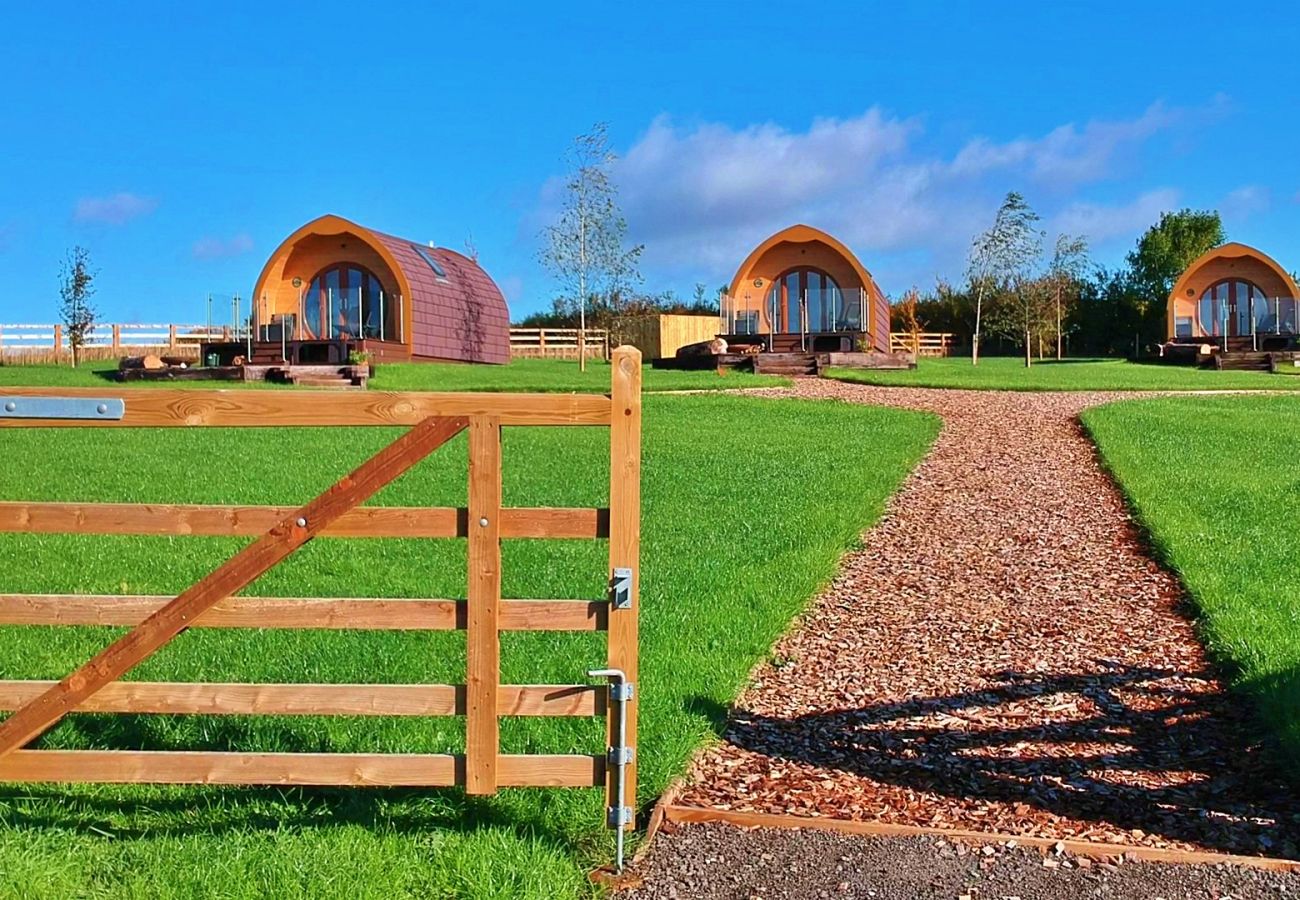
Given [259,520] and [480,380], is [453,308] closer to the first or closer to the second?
[480,380]

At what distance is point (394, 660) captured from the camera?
18.6 feet

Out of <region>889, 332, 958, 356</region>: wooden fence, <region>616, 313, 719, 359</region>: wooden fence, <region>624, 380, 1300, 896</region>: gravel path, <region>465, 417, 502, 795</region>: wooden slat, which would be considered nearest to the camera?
<region>465, 417, 502, 795</region>: wooden slat

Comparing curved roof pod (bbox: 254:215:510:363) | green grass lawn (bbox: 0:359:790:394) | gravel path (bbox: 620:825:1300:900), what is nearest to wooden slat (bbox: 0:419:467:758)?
gravel path (bbox: 620:825:1300:900)

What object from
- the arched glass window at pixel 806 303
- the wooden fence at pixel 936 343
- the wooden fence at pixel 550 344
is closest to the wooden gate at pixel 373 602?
the arched glass window at pixel 806 303

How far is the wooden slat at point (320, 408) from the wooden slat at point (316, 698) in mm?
833

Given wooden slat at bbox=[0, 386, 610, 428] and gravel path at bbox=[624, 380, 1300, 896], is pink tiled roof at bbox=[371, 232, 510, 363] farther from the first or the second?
wooden slat at bbox=[0, 386, 610, 428]

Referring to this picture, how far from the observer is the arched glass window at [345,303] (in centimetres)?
3434

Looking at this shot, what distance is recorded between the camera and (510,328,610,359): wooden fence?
45.3 m

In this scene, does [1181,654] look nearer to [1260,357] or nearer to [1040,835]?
[1040,835]

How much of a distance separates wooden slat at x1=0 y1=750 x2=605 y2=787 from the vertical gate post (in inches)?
8.9

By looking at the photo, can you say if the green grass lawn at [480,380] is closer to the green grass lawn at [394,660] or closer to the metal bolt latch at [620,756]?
the green grass lawn at [394,660]

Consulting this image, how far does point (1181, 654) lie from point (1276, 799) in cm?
192

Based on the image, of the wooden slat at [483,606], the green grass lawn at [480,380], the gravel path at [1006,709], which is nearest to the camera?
the wooden slat at [483,606]

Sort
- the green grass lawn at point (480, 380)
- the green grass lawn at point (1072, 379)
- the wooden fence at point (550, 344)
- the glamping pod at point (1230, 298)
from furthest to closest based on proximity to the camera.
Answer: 1. the wooden fence at point (550, 344)
2. the glamping pod at point (1230, 298)
3. the green grass lawn at point (1072, 379)
4. the green grass lawn at point (480, 380)
